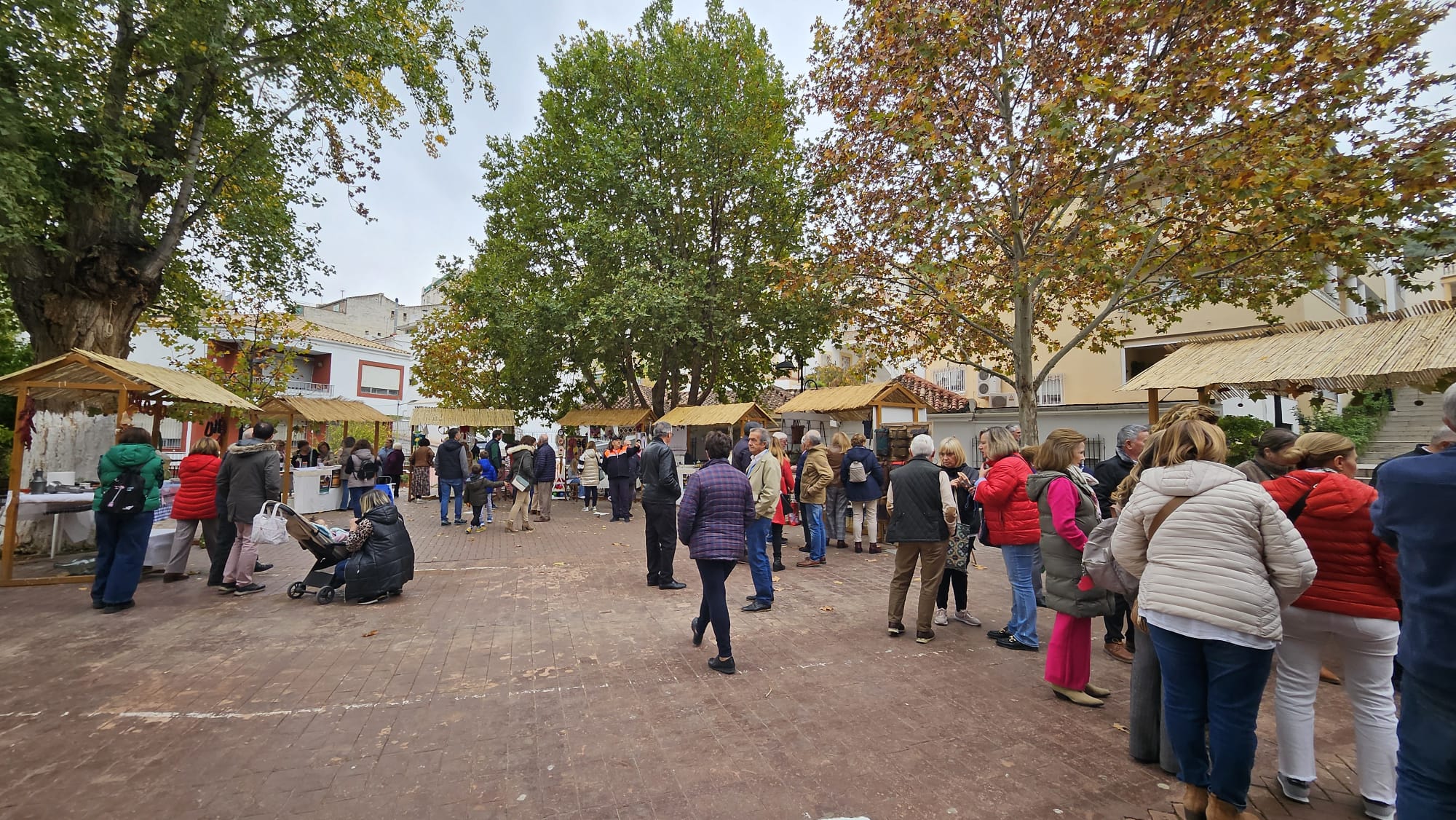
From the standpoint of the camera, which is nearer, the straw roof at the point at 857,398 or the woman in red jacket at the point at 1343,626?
the woman in red jacket at the point at 1343,626

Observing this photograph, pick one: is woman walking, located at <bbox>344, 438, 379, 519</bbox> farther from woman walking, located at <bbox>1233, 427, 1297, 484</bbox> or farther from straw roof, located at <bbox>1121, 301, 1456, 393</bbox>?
straw roof, located at <bbox>1121, 301, 1456, 393</bbox>

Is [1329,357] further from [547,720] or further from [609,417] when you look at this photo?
[609,417]

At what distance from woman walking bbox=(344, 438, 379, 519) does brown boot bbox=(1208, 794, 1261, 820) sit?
11.8 meters

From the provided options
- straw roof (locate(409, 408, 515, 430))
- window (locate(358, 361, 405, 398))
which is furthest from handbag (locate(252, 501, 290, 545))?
window (locate(358, 361, 405, 398))

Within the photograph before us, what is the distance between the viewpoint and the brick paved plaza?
3020 mm

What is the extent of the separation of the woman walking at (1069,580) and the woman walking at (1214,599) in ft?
3.71

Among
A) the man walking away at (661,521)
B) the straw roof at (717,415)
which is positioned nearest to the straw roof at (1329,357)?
the man walking away at (661,521)

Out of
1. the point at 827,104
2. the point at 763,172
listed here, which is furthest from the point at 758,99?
the point at 827,104

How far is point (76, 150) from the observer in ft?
27.3

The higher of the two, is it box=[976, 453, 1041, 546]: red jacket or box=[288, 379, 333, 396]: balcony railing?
box=[288, 379, 333, 396]: balcony railing

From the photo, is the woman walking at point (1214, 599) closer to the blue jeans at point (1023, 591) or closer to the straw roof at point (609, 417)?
the blue jeans at point (1023, 591)

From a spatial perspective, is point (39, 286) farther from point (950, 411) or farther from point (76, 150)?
point (950, 411)

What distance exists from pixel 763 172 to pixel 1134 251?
10.3 meters

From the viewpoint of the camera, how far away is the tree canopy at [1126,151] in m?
7.14
